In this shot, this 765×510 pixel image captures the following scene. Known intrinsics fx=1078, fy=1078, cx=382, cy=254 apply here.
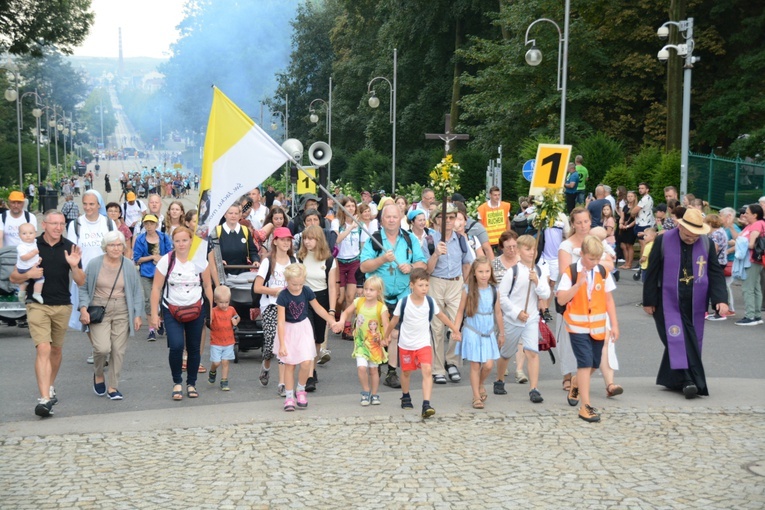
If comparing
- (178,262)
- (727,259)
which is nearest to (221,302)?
(178,262)

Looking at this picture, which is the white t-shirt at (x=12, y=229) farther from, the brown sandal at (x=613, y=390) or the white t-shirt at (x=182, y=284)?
the brown sandal at (x=613, y=390)

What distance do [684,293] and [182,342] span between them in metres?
4.67

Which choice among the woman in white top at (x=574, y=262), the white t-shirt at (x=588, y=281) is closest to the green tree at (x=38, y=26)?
the woman in white top at (x=574, y=262)

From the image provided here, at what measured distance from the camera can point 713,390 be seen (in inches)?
402

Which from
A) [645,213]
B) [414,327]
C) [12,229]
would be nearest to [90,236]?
[12,229]

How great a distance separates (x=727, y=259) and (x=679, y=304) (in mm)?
6616

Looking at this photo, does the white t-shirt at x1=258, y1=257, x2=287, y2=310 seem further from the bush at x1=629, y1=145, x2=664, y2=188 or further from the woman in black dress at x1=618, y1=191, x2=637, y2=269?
the bush at x1=629, y1=145, x2=664, y2=188

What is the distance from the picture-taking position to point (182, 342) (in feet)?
32.8

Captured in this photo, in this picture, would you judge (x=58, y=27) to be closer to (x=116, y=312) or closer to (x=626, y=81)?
Answer: (x=626, y=81)

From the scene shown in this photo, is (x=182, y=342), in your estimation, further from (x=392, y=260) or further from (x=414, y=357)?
(x=414, y=357)

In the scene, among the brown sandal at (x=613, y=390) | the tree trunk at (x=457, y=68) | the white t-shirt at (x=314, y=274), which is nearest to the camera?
the brown sandal at (x=613, y=390)

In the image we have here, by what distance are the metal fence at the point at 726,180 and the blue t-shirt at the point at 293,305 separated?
17451 millimetres

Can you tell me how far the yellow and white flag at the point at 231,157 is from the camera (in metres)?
10.1

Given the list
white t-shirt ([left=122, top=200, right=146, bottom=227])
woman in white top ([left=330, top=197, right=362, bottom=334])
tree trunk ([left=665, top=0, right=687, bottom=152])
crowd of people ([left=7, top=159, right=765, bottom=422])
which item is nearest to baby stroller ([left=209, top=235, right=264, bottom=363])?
crowd of people ([left=7, top=159, right=765, bottom=422])
